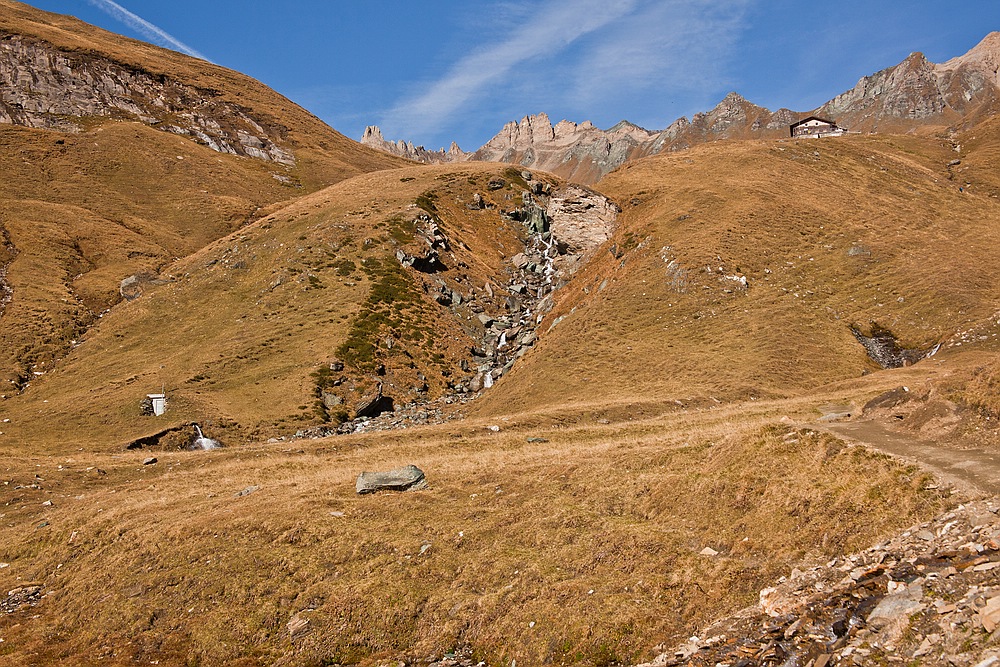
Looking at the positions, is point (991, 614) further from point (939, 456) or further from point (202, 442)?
point (202, 442)

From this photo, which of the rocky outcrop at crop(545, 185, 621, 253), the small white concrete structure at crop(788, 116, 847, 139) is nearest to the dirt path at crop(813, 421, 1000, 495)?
the rocky outcrop at crop(545, 185, 621, 253)

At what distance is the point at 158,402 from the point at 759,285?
60.4 metres

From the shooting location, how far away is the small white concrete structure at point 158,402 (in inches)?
2082

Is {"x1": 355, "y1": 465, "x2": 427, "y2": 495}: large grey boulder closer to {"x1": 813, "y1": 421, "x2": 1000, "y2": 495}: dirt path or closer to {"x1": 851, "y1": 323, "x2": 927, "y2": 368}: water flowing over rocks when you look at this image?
{"x1": 813, "y1": 421, "x2": 1000, "y2": 495}: dirt path

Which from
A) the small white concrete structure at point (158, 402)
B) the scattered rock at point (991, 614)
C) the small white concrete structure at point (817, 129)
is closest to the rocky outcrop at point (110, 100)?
the small white concrete structure at point (158, 402)

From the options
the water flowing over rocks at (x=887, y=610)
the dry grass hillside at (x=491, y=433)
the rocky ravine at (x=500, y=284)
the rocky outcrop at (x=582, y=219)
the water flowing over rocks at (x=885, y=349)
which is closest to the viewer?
the water flowing over rocks at (x=887, y=610)

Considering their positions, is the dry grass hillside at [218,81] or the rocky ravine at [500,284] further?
the dry grass hillside at [218,81]

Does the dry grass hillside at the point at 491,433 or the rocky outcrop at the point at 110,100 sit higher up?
the rocky outcrop at the point at 110,100

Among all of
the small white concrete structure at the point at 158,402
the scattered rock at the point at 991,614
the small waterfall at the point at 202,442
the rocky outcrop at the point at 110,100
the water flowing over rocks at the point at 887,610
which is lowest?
the water flowing over rocks at the point at 887,610

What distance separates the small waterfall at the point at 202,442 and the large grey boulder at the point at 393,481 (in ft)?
89.8

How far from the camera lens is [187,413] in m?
52.0

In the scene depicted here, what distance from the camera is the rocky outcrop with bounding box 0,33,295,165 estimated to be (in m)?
130

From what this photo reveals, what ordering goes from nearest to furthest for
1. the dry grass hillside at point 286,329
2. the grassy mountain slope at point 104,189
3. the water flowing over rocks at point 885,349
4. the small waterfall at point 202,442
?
the water flowing over rocks at point 885,349 < the small waterfall at point 202,442 < the dry grass hillside at point 286,329 < the grassy mountain slope at point 104,189

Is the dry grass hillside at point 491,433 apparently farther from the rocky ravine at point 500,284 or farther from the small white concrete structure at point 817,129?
the small white concrete structure at point 817,129
